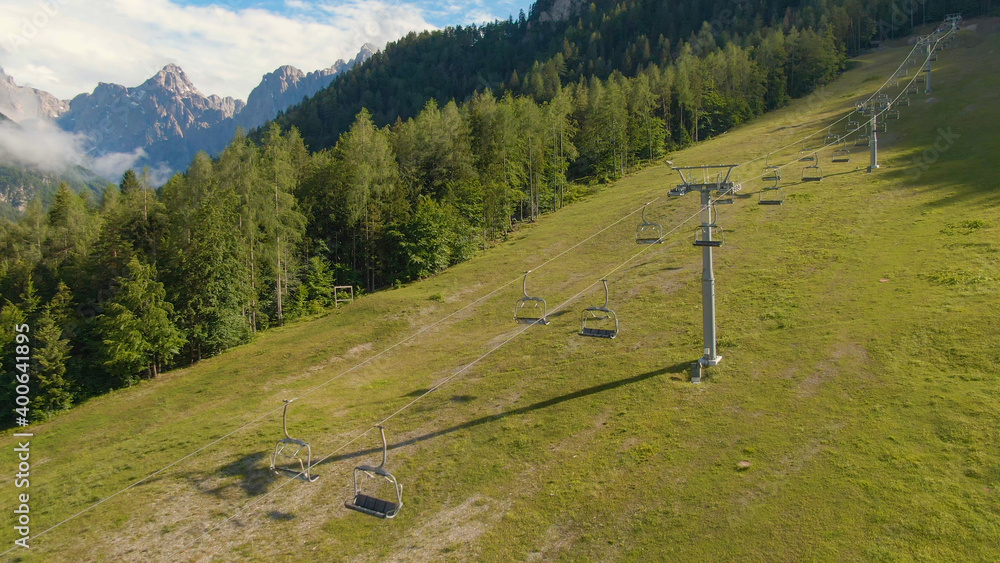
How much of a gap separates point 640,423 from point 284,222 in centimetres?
4591

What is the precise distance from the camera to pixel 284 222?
60688 mm

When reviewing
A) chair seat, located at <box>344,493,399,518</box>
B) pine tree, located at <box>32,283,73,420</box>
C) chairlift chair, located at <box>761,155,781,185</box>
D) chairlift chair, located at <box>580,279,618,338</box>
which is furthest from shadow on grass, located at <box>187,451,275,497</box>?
chairlift chair, located at <box>761,155,781,185</box>

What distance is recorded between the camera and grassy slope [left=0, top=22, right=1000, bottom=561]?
19766 mm

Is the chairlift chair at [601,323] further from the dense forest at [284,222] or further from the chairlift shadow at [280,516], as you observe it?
the dense forest at [284,222]

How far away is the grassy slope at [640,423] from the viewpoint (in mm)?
19766

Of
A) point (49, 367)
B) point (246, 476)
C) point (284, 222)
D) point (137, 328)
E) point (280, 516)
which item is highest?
point (284, 222)

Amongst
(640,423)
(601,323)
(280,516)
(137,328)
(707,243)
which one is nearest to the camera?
(280,516)

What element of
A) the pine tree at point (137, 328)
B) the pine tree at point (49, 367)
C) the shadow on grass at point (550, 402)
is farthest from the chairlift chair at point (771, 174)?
the pine tree at point (49, 367)

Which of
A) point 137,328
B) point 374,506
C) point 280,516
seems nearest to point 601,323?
point 280,516

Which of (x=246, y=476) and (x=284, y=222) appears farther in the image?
(x=284, y=222)

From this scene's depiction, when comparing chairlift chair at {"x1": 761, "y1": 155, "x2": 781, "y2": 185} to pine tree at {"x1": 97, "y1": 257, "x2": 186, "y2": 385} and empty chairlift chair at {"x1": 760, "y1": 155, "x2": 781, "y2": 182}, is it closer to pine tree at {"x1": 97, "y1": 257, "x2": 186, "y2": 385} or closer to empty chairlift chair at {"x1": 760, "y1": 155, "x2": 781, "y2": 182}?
empty chairlift chair at {"x1": 760, "y1": 155, "x2": 781, "y2": 182}

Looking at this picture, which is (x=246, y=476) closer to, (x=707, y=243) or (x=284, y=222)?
(x=707, y=243)

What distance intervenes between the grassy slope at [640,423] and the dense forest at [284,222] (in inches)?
211

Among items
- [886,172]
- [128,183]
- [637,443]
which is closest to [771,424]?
[637,443]
